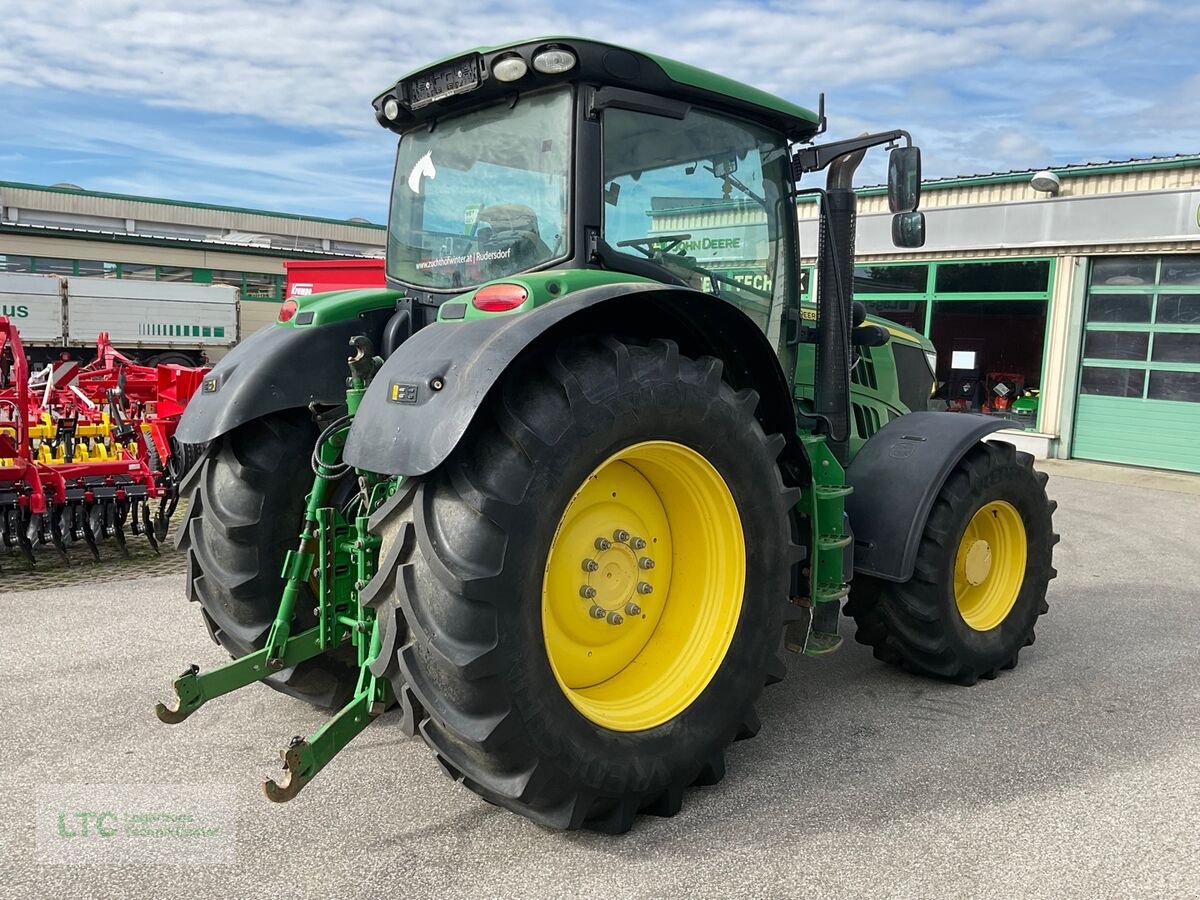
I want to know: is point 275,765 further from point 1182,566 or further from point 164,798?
point 1182,566

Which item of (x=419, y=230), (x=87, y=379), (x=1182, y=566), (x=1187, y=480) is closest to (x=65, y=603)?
(x=419, y=230)

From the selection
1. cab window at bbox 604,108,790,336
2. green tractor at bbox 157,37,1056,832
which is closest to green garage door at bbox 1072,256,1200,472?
green tractor at bbox 157,37,1056,832

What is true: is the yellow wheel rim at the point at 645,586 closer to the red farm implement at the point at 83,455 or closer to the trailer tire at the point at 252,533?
the trailer tire at the point at 252,533

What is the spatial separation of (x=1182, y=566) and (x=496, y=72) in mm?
6043

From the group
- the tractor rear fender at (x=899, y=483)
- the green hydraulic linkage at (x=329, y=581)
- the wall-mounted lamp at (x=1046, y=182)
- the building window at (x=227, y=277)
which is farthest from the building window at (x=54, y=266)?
the tractor rear fender at (x=899, y=483)

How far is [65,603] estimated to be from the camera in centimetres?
523

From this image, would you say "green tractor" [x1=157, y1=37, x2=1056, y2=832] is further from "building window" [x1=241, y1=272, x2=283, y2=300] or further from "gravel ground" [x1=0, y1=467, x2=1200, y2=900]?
"building window" [x1=241, y1=272, x2=283, y2=300]

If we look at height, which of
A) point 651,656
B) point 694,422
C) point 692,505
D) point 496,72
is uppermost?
point 496,72

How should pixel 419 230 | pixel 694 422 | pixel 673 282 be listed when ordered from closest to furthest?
pixel 694 422 < pixel 673 282 < pixel 419 230

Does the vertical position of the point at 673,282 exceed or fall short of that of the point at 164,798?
it exceeds it

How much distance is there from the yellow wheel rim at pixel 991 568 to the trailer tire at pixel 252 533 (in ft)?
8.94

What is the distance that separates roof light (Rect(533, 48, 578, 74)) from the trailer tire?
152 centimetres

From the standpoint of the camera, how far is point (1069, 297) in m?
12.1

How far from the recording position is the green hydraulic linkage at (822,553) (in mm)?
3514
